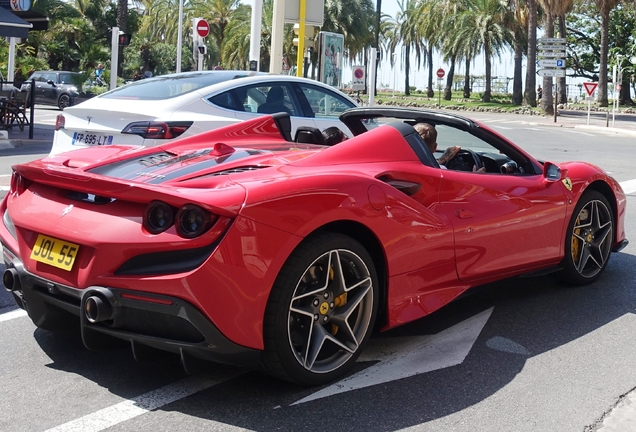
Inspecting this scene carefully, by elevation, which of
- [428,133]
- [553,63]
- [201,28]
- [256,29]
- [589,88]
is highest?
[553,63]

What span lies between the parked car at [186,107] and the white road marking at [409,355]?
404 centimetres

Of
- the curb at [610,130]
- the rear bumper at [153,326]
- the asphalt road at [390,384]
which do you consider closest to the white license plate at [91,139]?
the asphalt road at [390,384]

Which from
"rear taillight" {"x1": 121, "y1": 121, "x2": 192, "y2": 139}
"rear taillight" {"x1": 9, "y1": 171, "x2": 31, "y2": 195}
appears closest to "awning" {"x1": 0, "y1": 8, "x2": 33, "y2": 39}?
"rear taillight" {"x1": 121, "y1": 121, "x2": 192, "y2": 139}

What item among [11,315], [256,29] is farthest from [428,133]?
[256,29]

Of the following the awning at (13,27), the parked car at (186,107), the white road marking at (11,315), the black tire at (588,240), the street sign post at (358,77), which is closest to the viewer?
the white road marking at (11,315)

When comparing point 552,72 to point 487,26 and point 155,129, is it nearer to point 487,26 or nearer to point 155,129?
point 487,26

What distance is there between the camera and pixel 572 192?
5.55 m

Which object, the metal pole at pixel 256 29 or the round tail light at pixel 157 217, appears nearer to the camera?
the round tail light at pixel 157 217

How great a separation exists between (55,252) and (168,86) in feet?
17.2

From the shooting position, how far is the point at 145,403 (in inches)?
142

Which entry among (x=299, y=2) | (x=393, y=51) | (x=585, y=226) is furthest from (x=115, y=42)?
(x=393, y=51)

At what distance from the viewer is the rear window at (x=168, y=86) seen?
849cm

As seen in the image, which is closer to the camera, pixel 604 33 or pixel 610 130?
pixel 610 130

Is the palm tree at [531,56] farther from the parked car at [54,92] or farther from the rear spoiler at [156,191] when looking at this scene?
the rear spoiler at [156,191]
